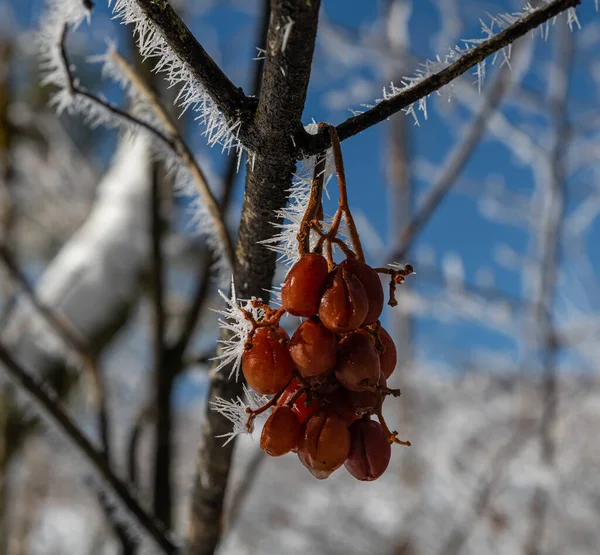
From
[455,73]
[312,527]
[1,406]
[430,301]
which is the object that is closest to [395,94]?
[455,73]

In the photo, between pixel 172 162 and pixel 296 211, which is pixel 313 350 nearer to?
pixel 296 211

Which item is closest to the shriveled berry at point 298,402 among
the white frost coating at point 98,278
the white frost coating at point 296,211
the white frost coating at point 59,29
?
the white frost coating at point 296,211

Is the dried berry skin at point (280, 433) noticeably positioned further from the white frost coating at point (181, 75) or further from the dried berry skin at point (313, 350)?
the white frost coating at point (181, 75)

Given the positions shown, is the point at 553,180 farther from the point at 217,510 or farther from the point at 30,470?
the point at 30,470

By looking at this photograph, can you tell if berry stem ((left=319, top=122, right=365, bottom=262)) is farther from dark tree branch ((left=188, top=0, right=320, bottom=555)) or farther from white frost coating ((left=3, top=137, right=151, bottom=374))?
white frost coating ((left=3, top=137, right=151, bottom=374))

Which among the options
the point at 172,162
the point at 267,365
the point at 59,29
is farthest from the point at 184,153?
the point at 267,365

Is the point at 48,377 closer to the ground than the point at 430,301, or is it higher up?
higher up
